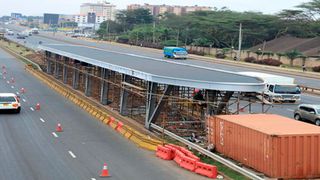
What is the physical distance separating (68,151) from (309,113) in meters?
17.4

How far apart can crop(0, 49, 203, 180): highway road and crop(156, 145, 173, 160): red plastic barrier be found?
1.05 feet

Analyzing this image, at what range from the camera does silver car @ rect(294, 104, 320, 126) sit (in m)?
35.1

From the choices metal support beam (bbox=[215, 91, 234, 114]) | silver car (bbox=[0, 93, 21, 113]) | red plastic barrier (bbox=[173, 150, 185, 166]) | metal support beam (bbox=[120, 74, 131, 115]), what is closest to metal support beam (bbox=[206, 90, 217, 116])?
metal support beam (bbox=[215, 91, 234, 114])

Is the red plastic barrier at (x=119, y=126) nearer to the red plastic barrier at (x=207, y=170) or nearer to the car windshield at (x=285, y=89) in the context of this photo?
the red plastic barrier at (x=207, y=170)

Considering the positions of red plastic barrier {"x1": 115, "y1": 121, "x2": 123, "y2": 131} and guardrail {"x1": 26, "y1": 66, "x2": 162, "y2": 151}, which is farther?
red plastic barrier {"x1": 115, "y1": 121, "x2": 123, "y2": 131}

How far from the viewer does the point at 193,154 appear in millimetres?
24062

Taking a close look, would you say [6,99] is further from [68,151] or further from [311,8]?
[311,8]

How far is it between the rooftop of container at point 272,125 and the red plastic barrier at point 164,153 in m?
2.73

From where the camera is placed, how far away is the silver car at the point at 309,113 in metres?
35.1

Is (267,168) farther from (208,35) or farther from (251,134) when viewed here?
(208,35)

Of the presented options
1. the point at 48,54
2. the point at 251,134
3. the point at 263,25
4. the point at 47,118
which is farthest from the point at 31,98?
the point at 263,25

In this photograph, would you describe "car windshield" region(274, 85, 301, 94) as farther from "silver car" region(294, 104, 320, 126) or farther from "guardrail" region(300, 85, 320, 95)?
"silver car" region(294, 104, 320, 126)

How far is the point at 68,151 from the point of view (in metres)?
25.5

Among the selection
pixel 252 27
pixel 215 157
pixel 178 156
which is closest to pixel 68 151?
pixel 178 156
